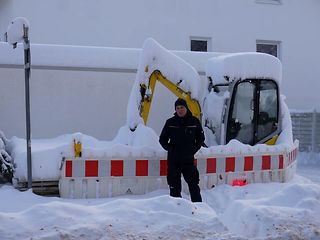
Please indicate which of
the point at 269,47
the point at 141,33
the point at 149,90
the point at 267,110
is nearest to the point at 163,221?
the point at 149,90

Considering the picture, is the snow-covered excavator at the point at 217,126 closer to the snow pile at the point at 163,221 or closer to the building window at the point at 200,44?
the snow pile at the point at 163,221

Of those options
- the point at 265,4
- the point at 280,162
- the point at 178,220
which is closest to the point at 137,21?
the point at 265,4

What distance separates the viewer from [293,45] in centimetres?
1697

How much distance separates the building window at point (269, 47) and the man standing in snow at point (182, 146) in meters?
11.0

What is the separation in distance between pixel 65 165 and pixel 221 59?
3484 millimetres

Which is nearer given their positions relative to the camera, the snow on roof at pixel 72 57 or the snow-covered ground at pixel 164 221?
Answer: the snow-covered ground at pixel 164 221

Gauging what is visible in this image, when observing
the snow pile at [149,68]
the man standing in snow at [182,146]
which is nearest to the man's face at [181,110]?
the man standing in snow at [182,146]

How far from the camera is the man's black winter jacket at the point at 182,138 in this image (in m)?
6.69

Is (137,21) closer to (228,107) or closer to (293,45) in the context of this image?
(293,45)

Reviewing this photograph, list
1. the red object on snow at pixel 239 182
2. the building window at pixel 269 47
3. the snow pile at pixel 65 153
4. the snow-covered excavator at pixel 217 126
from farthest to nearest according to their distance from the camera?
the building window at pixel 269 47 → the red object on snow at pixel 239 182 → the snow-covered excavator at pixel 217 126 → the snow pile at pixel 65 153

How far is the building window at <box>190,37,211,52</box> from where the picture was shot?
16.3 metres

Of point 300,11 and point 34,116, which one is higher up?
point 300,11

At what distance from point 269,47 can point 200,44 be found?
2.66 meters

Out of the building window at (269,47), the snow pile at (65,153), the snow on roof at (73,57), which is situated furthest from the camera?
the building window at (269,47)
